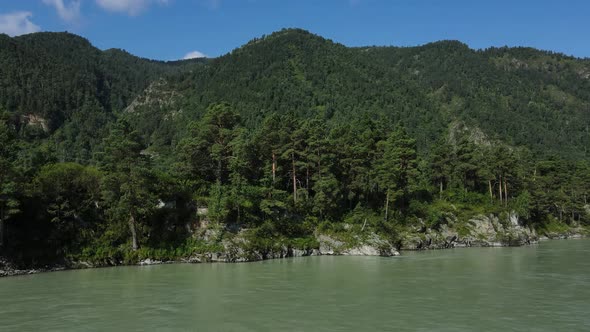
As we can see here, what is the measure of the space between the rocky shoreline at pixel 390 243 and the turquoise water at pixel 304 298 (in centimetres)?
276

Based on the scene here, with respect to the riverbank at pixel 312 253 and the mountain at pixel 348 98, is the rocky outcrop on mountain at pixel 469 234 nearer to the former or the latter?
the riverbank at pixel 312 253

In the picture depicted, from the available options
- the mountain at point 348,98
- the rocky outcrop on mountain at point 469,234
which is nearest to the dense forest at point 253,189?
the rocky outcrop on mountain at point 469,234

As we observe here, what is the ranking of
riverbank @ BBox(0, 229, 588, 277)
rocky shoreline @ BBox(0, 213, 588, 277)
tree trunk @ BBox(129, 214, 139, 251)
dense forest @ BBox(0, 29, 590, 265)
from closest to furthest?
riverbank @ BBox(0, 229, 588, 277)
dense forest @ BBox(0, 29, 590, 265)
tree trunk @ BBox(129, 214, 139, 251)
rocky shoreline @ BBox(0, 213, 588, 277)

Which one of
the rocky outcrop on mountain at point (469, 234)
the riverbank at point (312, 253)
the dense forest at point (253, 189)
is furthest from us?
the rocky outcrop on mountain at point (469, 234)

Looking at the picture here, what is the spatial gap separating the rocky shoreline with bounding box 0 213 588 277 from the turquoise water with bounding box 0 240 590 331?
2.76m

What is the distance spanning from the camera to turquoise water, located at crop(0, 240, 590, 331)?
20.5 m

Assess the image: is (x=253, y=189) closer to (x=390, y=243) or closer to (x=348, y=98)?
(x=390, y=243)

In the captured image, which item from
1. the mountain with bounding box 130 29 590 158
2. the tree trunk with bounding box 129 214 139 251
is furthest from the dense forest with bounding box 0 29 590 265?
the mountain with bounding box 130 29 590 158

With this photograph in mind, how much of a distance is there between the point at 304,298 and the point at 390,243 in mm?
27823

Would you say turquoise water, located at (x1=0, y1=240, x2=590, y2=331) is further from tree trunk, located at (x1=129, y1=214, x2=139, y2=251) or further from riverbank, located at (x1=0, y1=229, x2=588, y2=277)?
tree trunk, located at (x1=129, y1=214, x2=139, y2=251)

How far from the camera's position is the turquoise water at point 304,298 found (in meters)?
20.5

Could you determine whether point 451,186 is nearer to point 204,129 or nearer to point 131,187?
point 204,129

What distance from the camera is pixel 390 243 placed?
170 ft

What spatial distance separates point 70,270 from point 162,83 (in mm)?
151879
